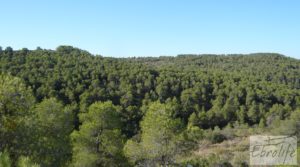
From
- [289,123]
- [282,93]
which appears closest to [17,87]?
[289,123]

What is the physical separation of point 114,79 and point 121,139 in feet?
115

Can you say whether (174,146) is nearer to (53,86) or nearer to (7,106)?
(7,106)

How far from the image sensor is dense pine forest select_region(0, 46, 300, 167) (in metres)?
13.9

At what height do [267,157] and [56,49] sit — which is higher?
[56,49]

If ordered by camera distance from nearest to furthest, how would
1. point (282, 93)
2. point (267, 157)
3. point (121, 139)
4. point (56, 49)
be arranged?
point (267, 157), point (121, 139), point (282, 93), point (56, 49)

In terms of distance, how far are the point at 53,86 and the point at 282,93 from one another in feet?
120

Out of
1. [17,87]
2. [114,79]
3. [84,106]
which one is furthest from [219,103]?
[17,87]

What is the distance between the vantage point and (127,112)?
47531 millimetres

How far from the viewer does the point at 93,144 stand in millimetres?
18438

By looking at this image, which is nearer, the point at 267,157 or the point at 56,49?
the point at 267,157

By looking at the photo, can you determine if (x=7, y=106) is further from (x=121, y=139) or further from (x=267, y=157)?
(x=267, y=157)

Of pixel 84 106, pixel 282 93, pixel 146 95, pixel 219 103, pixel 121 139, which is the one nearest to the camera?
pixel 121 139

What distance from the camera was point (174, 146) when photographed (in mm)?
18516

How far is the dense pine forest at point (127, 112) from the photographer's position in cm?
1385
